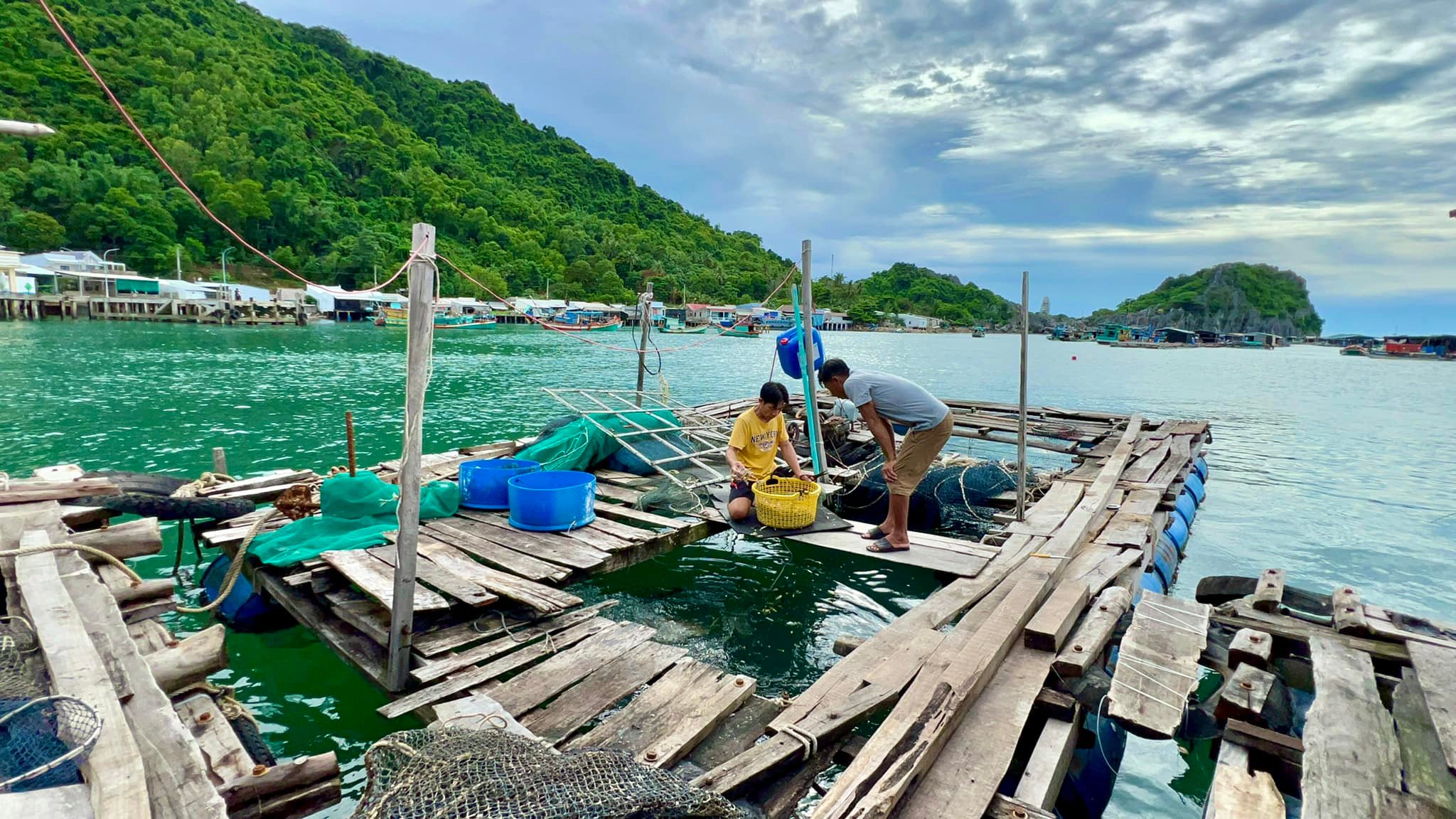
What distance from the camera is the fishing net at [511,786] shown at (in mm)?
2129

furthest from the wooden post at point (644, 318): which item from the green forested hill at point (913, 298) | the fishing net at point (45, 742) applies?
the green forested hill at point (913, 298)

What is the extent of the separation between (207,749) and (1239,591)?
7.15 m

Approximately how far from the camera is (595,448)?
8.47 m

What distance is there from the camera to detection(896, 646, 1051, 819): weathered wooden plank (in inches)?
106

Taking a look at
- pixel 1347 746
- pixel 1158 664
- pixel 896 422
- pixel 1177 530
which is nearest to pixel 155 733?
pixel 1158 664

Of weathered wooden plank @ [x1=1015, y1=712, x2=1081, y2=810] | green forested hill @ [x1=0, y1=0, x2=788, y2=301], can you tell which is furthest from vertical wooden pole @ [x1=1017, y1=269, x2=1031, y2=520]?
green forested hill @ [x1=0, y1=0, x2=788, y2=301]

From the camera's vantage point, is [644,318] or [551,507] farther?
[644,318]

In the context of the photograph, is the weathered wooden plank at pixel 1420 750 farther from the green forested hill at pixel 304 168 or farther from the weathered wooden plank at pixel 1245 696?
the green forested hill at pixel 304 168

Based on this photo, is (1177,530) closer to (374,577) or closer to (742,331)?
(374,577)

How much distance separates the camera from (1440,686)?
3434 millimetres

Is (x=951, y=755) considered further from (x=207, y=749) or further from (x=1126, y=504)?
(x=1126, y=504)

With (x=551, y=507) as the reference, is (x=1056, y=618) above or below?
below

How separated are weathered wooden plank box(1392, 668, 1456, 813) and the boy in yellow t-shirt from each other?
14.2 ft

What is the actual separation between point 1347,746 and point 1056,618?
144 centimetres
